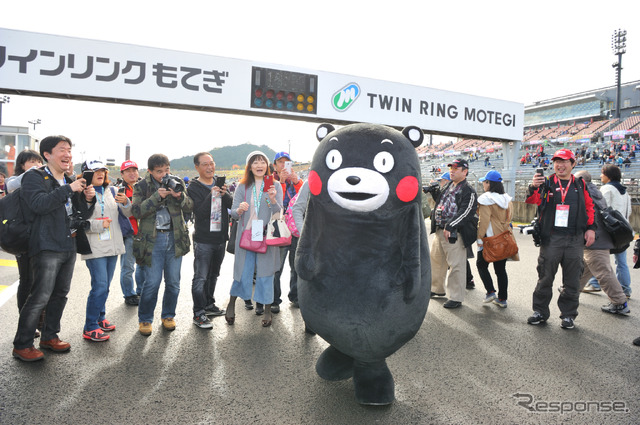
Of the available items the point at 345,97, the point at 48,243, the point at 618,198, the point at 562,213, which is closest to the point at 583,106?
the point at 345,97

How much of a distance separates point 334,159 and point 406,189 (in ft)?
1.67

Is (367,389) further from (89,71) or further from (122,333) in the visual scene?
(89,71)

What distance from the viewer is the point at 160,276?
3975 mm

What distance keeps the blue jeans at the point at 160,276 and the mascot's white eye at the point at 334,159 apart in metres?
2.18

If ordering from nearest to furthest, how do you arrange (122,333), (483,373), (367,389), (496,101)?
1. (367,389)
2. (483,373)
3. (122,333)
4. (496,101)

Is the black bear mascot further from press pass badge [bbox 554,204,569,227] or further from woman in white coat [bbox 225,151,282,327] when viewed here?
press pass badge [bbox 554,204,569,227]

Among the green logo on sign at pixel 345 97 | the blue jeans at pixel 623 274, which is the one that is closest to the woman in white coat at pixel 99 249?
the blue jeans at pixel 623 274

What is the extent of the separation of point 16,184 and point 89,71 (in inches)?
283

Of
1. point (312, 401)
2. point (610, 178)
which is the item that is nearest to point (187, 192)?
point (312, 401)

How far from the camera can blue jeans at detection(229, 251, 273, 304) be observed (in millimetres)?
4242

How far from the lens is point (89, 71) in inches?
410

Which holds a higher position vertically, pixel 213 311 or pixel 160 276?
pixel 160 276

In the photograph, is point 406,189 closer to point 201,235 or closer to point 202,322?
point 201,235

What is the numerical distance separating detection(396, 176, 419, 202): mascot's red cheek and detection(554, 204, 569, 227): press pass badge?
8.53 ft
